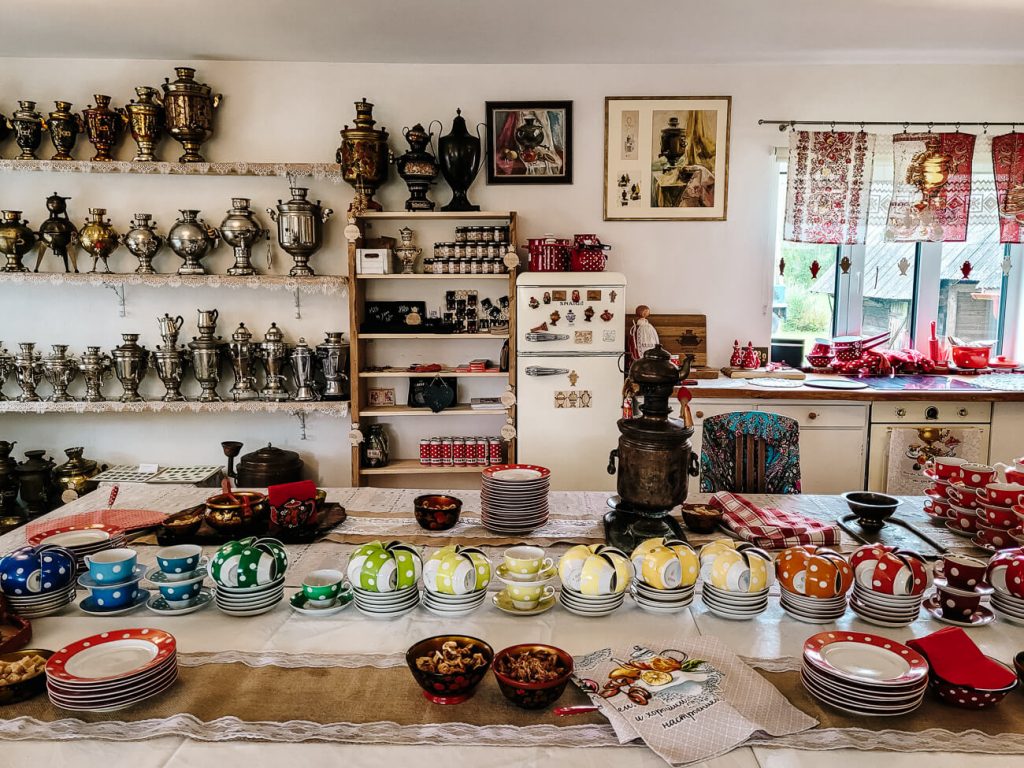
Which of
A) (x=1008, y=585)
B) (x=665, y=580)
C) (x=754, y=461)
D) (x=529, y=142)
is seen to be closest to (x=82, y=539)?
(x=665, y=580)

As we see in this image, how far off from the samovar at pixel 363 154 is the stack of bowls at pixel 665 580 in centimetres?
320

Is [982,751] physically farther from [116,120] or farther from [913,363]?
[116,120]

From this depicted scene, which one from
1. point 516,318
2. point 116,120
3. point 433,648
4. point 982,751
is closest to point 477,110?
point 516,318

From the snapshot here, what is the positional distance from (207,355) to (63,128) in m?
1.50

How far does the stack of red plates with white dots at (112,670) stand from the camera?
121 centimetres

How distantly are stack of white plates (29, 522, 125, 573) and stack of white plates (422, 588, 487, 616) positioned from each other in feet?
2.85

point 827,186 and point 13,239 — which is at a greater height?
point 827,186

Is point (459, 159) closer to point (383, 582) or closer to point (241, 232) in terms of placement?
point (241, 232)

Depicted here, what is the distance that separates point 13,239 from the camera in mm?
4316

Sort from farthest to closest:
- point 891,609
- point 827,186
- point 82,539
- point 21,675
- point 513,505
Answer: point 827,186, point 513,505, point 82,539, point 891,609, point 21,675

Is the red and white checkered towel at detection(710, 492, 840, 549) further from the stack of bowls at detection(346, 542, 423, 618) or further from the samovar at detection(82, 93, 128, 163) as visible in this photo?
the samovar at detection(82, 93, 128, 163)

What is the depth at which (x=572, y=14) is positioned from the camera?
3592 millimetres

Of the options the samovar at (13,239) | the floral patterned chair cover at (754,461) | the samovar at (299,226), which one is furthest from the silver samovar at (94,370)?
the floral patterned chair cover at (754,461)

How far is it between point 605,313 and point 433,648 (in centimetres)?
297
